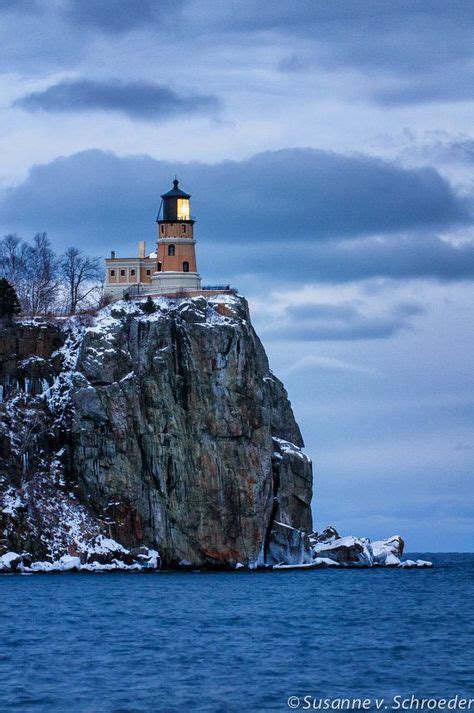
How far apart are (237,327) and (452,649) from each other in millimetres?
64952

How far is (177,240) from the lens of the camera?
13562 centimetres

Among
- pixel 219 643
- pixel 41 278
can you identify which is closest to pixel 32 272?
pixel 41 278

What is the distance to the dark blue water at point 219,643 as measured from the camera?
47.8m

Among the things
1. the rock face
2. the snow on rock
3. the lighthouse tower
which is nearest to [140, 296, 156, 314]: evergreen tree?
the rock face

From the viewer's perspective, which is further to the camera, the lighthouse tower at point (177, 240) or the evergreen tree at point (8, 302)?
the lighthouse tower at point (177, 240)

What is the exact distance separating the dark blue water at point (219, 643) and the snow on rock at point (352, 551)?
31.6 metres

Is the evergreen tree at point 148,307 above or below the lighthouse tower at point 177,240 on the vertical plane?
below

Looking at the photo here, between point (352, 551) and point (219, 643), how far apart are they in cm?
7378

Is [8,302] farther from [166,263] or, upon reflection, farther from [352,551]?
[352,551]

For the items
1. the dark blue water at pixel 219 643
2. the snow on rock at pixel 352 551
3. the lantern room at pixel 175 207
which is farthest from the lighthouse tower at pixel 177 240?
the dark blue water at pixel 219 643

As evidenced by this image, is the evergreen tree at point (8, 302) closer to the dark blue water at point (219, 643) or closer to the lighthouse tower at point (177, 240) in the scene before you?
the lighthouse tower at point (177, 240)

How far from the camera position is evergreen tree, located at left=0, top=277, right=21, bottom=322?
127 m

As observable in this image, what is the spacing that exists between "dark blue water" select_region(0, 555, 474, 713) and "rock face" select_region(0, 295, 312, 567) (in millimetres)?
15124

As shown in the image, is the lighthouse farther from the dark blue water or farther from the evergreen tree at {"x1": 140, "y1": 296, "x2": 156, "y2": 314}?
the dark blue water
